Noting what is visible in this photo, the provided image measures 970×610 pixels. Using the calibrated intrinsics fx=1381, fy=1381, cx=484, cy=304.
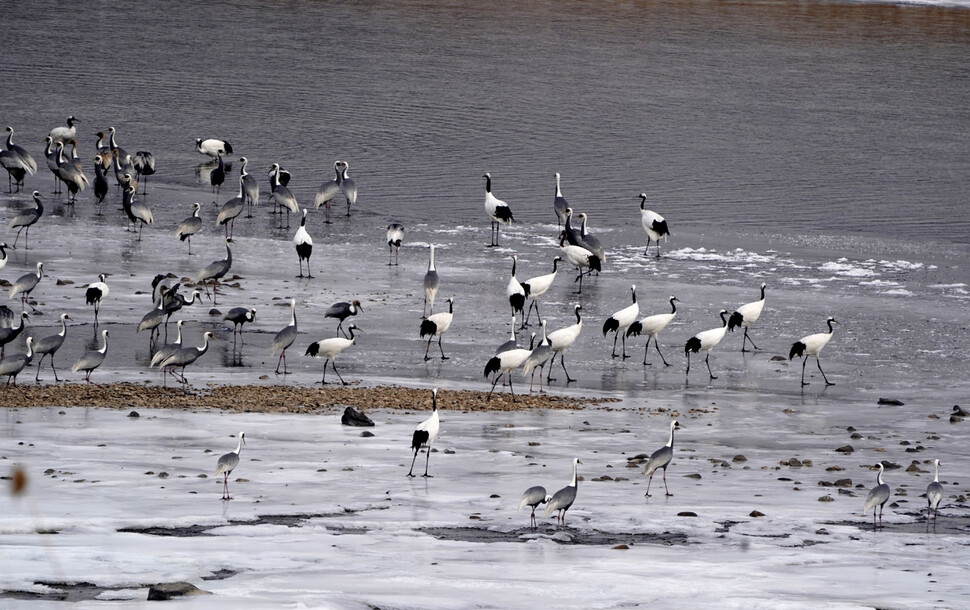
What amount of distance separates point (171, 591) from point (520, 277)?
14807 millimetres

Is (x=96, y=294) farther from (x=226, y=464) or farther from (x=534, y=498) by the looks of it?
(x=534, y=498)

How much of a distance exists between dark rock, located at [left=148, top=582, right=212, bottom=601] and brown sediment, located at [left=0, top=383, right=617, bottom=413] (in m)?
6.28

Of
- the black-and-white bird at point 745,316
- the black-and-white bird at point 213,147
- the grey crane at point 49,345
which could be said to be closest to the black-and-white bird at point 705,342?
the black-and-white bird at point 745,316

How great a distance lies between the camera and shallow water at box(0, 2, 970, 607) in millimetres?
10547

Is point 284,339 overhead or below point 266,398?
overhead

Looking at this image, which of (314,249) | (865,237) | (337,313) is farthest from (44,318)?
(865,237)

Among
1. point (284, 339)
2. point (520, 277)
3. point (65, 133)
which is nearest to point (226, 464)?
point (284, 339)

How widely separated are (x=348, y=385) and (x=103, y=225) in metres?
10.7

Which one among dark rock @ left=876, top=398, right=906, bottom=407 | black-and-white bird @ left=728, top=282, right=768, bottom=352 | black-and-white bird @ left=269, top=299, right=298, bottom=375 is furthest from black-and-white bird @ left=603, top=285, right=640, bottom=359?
black-and-white bird @ left=269, top=299, right=298, bottom=375

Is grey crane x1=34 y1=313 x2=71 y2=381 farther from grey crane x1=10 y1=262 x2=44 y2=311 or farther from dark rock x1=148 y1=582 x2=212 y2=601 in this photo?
dark rock x1=148 y1=582 x2=212 y2=601

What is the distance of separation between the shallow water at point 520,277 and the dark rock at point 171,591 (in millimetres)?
255

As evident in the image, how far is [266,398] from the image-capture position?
15.7m

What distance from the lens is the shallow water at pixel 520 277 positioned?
34.6ft

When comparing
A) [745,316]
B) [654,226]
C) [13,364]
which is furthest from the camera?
[654,226]
